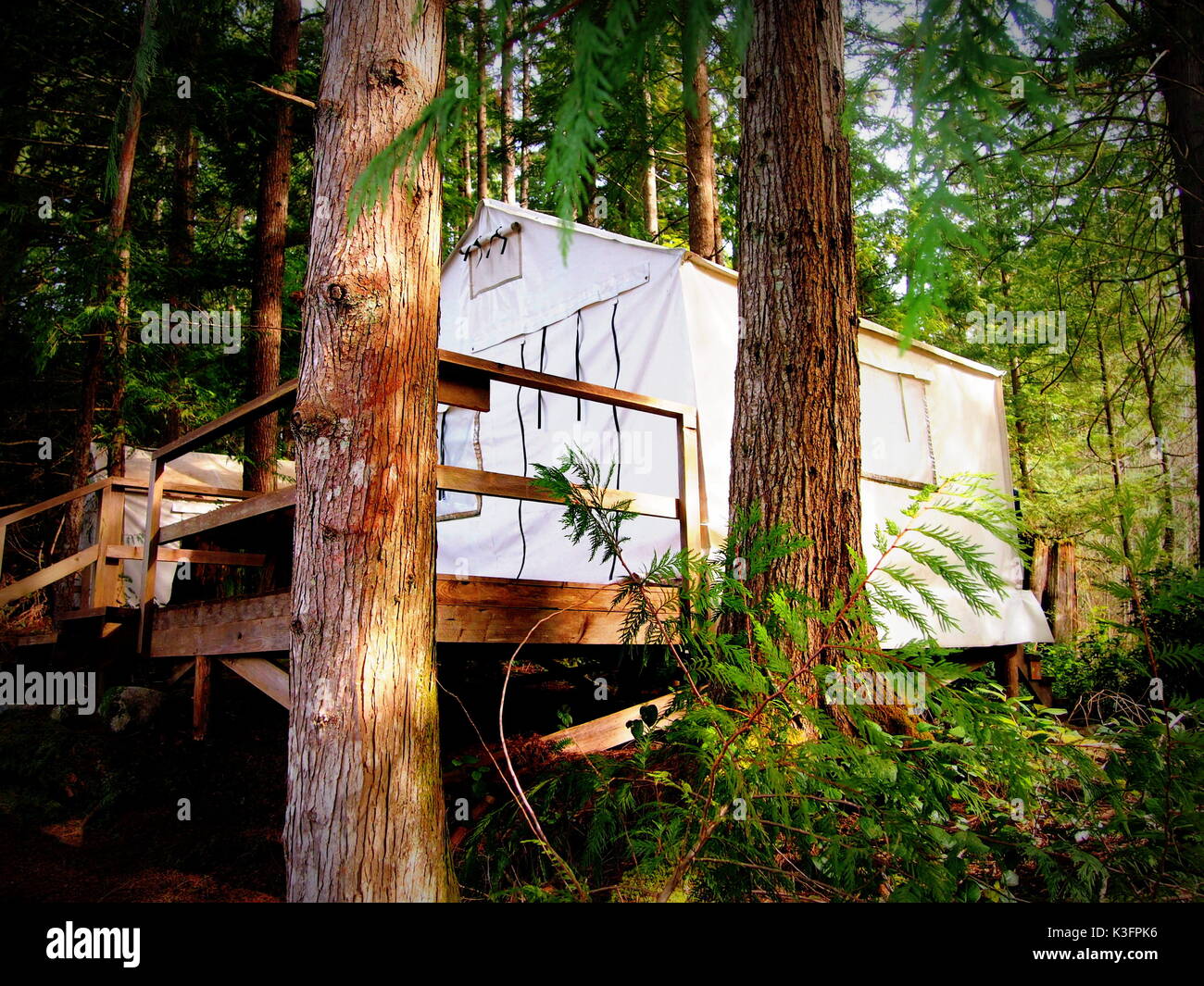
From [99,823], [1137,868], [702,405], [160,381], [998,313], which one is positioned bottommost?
[99,823]

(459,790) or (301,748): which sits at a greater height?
(301,748)

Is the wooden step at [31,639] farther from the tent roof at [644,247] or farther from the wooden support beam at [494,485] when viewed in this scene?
the wooden support beam at [494,485]

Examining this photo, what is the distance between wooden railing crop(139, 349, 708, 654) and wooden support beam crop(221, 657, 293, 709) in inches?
29.9

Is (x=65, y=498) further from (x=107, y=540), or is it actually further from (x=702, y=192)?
(x=702, y=192)

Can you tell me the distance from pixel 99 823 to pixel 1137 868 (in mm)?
4553

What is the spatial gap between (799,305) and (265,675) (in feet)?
10.3

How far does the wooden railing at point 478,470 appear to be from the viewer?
11.3 ft

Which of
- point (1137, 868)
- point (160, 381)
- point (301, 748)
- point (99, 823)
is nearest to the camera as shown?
point (1137, 868)

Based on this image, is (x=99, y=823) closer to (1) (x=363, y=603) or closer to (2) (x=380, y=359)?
(1) (x=363, y=603)

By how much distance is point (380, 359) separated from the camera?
2320mm

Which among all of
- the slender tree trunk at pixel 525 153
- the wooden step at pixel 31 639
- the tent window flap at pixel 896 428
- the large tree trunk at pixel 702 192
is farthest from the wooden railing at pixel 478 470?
the slender tree trunk at pixel 525 153

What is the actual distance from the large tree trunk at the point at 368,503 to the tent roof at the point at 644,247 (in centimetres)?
173
